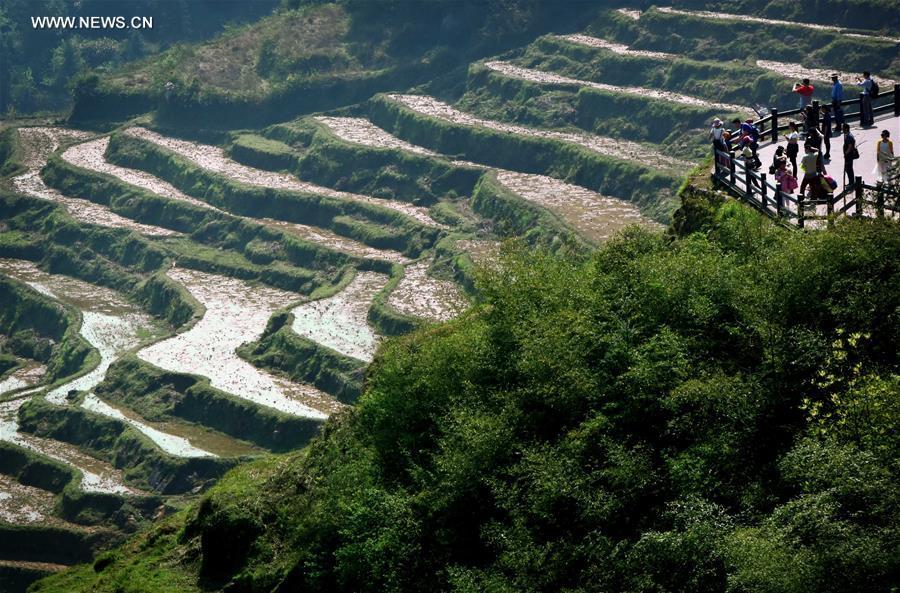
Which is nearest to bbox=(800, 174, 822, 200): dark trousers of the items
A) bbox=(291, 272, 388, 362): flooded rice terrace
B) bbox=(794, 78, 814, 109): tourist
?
bbox=(794, 78, 814, 109): tourist

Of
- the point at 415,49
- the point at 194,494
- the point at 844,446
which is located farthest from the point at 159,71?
the point at 844,446

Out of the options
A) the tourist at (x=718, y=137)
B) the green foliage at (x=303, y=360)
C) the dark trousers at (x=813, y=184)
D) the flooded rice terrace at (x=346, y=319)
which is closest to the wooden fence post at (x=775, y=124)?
the tourist at (x=718, y=137)

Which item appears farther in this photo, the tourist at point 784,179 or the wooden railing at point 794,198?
the tourist at point 784,179

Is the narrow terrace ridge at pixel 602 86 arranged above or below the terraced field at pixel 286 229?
above

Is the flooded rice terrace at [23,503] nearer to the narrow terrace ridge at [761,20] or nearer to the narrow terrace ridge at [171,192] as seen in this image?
the narrow terrace ridge at [171,192]

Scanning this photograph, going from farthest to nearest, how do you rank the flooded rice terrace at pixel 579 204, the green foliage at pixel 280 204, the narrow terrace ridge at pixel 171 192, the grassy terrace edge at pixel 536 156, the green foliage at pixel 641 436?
the green foliage at pixel 280 204
the narrow terrace ridge at pixel 171 192
the grassy terrace edge at pixel 536 156
the flooded rice terrace at pixel 579 204
the green foliage at pixel 641 436

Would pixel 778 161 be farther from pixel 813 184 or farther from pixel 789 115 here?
pixel 789 115

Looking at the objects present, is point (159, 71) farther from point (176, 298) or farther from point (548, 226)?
point (548, 226)
